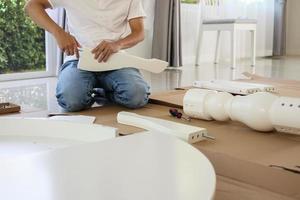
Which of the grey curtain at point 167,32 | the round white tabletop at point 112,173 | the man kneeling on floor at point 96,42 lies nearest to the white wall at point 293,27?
the grey curtain at point 167,32

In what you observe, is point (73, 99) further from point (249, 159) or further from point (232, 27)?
point (232, 27)

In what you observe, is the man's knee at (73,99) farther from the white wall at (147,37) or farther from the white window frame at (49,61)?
the white wall at (147,37)

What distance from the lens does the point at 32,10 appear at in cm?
174

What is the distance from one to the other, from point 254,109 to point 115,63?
678mm

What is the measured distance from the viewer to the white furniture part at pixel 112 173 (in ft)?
1.89

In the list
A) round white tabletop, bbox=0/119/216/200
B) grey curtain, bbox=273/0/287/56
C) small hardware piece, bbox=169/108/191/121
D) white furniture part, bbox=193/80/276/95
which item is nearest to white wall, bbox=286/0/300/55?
grey curtain, bbox=273/0/287/56

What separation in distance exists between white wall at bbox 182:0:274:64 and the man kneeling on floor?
2.68 m

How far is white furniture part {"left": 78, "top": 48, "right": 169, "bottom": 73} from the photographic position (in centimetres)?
161

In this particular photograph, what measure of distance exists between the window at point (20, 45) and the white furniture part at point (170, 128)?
2.06 m

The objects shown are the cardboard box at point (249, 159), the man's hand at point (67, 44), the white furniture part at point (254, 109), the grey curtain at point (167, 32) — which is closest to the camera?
the cardboard box at point (249, 159)

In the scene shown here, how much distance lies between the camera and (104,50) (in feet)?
5.24

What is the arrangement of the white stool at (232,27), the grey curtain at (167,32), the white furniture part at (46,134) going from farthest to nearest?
the white stool at (232,27) < the grey curtain at (167,32) < the white furniture part at (46,134)

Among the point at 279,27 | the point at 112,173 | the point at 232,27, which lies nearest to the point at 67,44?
the point at 112,173

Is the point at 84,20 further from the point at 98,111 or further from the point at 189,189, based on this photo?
the point at 189,189
